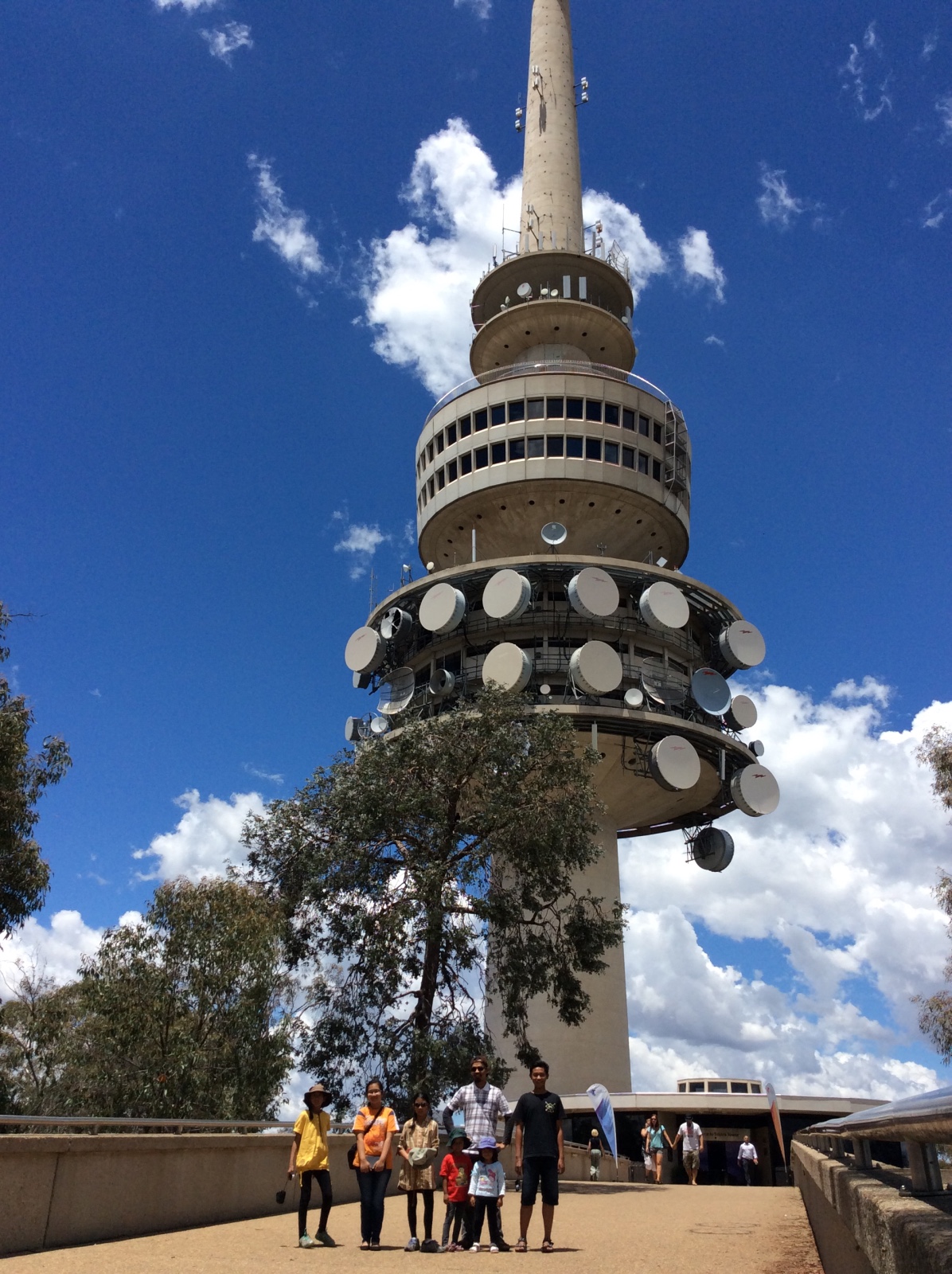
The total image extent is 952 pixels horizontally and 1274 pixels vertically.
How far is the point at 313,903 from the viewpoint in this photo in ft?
80.5

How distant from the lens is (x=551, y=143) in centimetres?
6203

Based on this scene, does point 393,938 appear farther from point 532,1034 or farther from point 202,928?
point 532,1034

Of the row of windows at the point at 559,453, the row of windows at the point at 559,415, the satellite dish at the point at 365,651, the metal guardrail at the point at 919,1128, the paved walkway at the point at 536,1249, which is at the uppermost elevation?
the row of windows at the point at 559,415

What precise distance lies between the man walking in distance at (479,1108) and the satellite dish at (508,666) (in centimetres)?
2989

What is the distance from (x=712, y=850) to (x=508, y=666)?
1383cm

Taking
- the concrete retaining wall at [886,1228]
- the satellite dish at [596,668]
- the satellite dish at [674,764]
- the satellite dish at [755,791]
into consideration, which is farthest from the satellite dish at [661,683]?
the concrete retaining wall at [886,1228]

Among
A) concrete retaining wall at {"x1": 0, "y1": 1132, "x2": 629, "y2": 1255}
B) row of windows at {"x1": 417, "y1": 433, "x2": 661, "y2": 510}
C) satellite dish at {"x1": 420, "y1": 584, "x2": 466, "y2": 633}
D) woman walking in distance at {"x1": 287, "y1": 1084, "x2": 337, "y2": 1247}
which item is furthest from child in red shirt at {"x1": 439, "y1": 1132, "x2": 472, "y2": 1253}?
row of windows at {"x1": 417, "y1": 433, "x2": 661, "y2": 510}

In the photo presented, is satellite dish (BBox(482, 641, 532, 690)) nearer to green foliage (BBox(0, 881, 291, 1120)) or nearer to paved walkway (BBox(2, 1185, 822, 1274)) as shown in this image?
green foliage (BBox(0, 881, 291, 1120))

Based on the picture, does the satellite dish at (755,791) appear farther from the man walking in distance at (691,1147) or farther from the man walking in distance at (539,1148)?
the man walking in distance at (539,1148)

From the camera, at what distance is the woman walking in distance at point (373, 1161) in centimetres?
1117

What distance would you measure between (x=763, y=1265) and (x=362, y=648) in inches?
1553

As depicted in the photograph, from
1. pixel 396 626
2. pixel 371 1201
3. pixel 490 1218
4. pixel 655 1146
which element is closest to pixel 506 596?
pixel 396 626

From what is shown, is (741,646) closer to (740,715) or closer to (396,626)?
(740,715)

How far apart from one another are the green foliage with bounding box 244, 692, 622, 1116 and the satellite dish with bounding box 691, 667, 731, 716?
19.4 m
